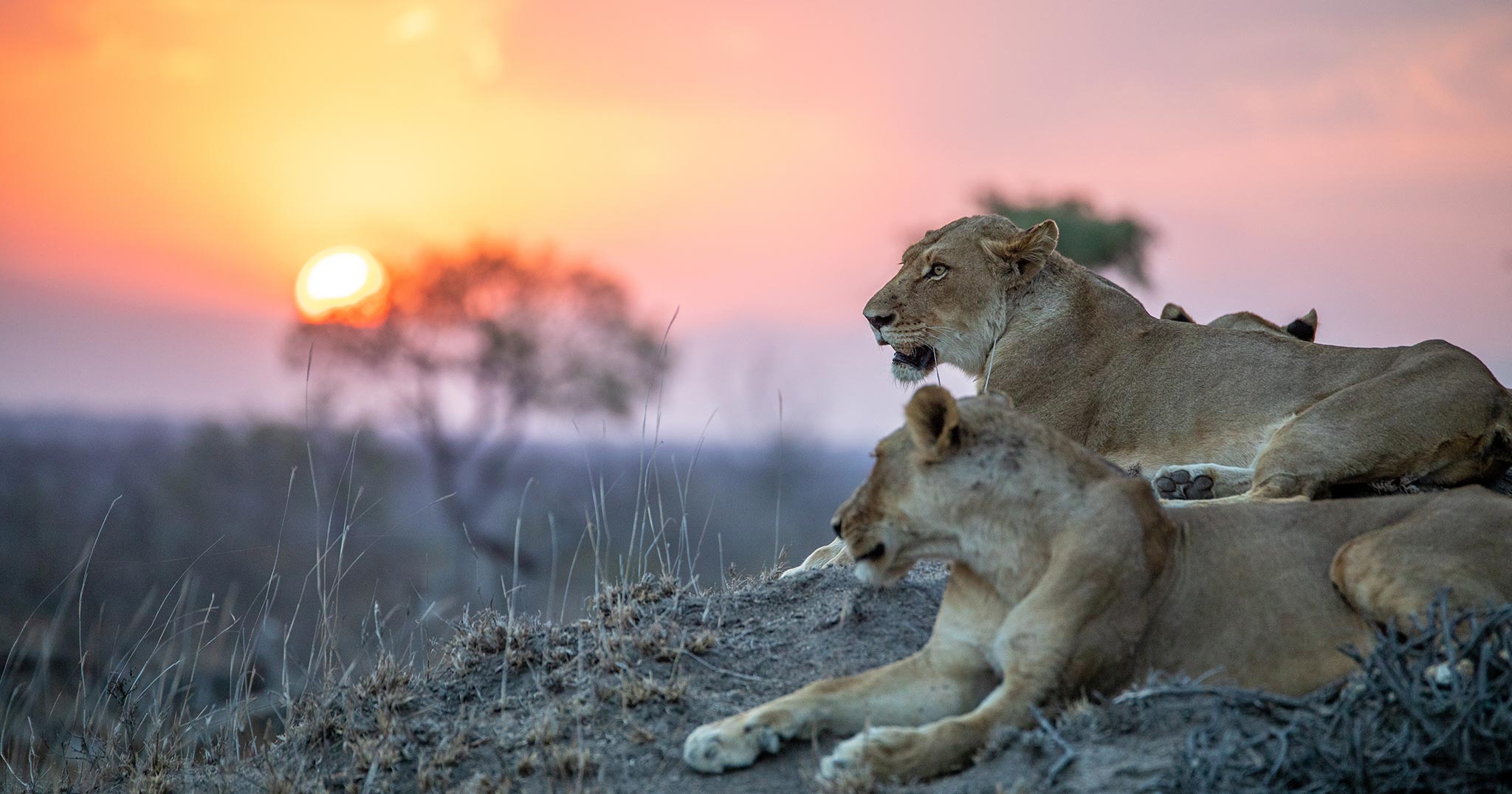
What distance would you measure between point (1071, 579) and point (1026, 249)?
3213 mm

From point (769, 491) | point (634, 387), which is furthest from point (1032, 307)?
point (769, 491)

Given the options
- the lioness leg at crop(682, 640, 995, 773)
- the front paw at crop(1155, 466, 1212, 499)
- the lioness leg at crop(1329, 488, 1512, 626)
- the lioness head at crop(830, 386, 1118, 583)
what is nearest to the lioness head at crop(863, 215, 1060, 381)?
the front paw at crop(1155, 466, 1212, 499)

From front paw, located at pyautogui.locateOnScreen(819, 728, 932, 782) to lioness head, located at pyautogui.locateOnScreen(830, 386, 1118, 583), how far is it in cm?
58

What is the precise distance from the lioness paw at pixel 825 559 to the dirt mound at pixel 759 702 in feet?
0.75

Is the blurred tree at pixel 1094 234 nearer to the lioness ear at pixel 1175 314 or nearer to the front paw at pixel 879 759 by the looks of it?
the lioness ear at pixel 1175 314

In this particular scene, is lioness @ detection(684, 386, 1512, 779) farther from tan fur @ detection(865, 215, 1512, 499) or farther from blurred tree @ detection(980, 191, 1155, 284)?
blurred tree @ detection(980, 191, 1155, 284)

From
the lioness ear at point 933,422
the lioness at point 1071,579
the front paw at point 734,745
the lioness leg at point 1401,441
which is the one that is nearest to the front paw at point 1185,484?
the lioness leg at point 1401,441

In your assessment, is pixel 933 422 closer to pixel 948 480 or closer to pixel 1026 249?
pixel 948 480

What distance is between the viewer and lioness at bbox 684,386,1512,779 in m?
3.61

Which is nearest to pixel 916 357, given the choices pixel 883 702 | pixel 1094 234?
pixel 883 702

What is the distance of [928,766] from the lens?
11.3 feet

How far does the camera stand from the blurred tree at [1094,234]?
74.6 feet

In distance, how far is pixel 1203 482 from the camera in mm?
5621

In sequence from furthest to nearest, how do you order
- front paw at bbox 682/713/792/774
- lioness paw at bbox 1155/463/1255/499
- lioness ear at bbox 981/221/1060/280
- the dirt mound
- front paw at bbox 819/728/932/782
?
lioness ear at bbox 981/221/1060/280, lioness paw at bbox 1155/463/1255/499, front paw at bbox 682/713/792/774, front paw at bbox 819/728/932/782, the dirt mound
